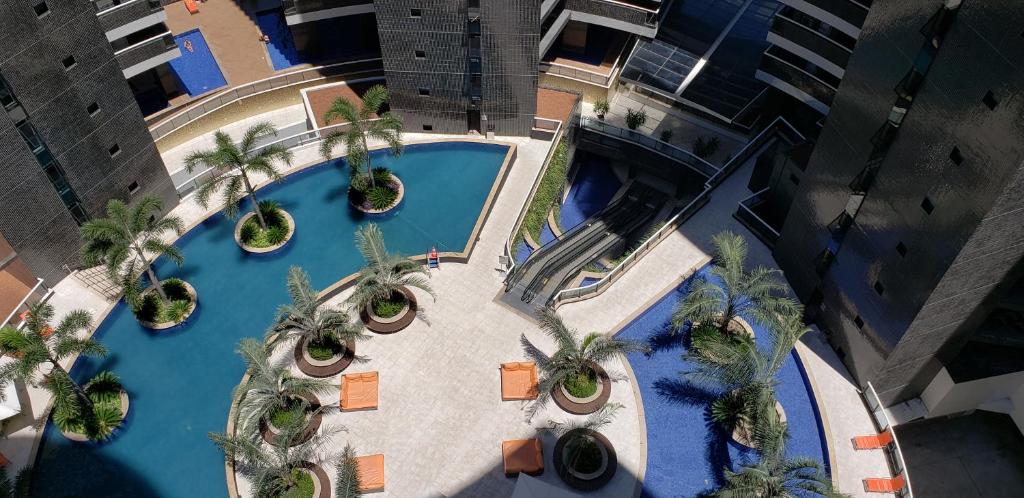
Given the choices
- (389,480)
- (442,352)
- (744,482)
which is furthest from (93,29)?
(744,482)

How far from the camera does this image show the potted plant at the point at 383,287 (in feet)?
118

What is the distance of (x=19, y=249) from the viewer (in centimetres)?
3684

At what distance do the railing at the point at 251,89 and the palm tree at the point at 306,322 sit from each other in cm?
2011

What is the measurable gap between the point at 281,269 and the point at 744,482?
2614cm

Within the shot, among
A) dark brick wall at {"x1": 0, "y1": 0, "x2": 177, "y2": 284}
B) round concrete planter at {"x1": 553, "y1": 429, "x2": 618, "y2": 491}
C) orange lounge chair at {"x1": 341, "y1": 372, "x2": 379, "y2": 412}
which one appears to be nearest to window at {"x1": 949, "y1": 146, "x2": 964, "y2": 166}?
round concrete planter at {"x1": 553, "y1": 429, "x2": 618, "y2": 491}

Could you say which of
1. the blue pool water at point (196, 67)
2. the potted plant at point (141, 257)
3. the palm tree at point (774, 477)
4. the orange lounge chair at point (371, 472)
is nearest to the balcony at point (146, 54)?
the blue pool water at point (196, 67)

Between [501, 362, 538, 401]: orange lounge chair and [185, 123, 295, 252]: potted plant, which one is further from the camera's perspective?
[185, 123, 295, 252]: potted plant

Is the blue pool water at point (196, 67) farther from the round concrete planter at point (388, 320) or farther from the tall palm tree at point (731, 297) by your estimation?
the tall palm tree at point (731, 297)

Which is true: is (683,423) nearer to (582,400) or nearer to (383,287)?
(582,400)

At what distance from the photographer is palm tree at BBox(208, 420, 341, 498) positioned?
96.8 ft

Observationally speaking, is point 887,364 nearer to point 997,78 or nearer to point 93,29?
point 997,78

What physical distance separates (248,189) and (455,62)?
46.6ft

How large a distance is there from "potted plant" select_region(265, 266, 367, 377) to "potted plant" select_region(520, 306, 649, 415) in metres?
9.53

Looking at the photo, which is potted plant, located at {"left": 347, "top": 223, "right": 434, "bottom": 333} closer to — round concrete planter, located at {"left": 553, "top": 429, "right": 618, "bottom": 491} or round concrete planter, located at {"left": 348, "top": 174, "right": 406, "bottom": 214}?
round concrete planter, located at {"left": 348, "top": 174, "right": 406, "bottom": 214}
